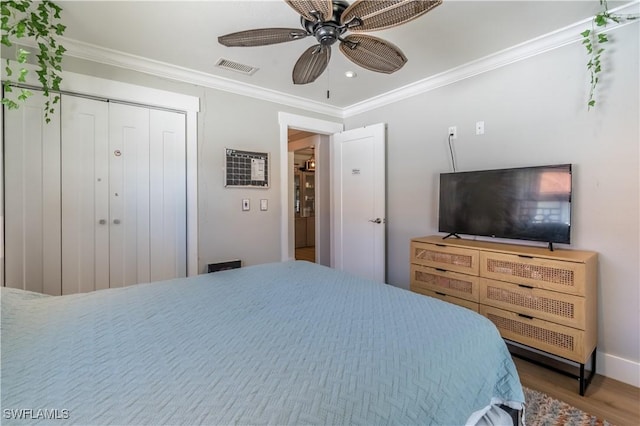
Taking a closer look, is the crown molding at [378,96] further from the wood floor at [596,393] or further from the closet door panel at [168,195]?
the wood floor at [596,393]

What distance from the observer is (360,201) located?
363cm

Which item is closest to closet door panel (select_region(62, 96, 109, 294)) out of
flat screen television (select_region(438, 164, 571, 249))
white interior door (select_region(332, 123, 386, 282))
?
white interior door (select_region(332, 123, 386, 282))

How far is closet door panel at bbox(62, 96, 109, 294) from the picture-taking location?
2309 mm

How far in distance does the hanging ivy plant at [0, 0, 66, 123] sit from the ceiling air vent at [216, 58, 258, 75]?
1.07m

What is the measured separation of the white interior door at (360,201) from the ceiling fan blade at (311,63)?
1.55m

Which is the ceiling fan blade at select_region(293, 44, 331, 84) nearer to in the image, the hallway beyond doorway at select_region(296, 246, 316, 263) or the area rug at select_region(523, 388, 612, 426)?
the area rug at select_region(523, 388, 612, 426)

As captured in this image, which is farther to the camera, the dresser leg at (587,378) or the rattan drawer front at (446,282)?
the rattan drawer front at (446,282)

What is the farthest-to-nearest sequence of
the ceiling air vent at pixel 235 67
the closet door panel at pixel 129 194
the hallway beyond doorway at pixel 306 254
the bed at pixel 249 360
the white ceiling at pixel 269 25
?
the hallway beyond doorway at pixel 306 254 → the ceiling air vent at pixel 235 67 → the closet door panel at pixel 129 194 → the white ceiling at pixel 269 25 → the bed at pixel 249 360

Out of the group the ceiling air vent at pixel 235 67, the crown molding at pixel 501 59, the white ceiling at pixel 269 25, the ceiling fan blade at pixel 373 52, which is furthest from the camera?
the ceiling air vent at pixel 235 67

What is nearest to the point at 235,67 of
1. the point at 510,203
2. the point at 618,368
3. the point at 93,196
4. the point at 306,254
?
the point at 93,196

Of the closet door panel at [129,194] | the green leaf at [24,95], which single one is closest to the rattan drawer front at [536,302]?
the closet door panel at [129,194]

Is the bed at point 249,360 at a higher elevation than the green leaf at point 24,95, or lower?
lower

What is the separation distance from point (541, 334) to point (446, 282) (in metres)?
0.69

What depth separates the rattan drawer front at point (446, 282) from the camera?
89.9 inches
